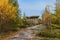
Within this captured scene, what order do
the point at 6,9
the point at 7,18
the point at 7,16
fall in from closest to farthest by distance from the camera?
1. the point at 6,9
2. the point at 7,16
3. the point at 7,18

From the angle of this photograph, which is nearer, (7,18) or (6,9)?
(6,9)

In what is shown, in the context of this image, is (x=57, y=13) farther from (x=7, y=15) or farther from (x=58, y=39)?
(x=58, y=39)

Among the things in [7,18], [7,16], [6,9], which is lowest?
[7,18]

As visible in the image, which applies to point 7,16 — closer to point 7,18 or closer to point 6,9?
point 7,18

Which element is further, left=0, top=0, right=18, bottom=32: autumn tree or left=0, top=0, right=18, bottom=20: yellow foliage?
left=0, top=0, right=18, bottom=32: autumn tree

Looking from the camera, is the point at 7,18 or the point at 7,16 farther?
the point at 7,18

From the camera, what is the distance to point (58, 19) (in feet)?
120

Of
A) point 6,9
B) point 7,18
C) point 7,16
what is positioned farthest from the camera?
point 7,18

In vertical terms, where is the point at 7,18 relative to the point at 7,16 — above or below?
below

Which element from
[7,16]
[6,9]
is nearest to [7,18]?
[7,16]

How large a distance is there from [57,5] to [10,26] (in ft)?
42.5

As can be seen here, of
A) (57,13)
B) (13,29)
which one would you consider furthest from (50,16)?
(13,29)

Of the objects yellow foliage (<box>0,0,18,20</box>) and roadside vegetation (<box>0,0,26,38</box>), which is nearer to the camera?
yellow foliage (<box>0,0,18,20</box>)

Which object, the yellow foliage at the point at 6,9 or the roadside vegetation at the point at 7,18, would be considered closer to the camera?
the yellow foliage at the point at 6,9
